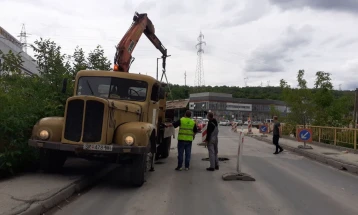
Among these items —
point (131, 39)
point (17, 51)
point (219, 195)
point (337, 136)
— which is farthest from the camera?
point (17, 51)

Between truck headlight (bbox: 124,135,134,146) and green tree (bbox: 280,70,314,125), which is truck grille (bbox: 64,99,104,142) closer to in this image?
truck headlight (bbox: 124,135,134,146)

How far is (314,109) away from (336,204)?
732 inches

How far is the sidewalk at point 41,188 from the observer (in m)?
5.97

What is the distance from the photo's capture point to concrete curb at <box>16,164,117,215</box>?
19.5ft

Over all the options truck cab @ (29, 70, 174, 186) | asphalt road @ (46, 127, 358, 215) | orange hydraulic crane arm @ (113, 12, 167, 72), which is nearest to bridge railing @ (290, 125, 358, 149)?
asphalt road @ (46, 127, 358, 215)

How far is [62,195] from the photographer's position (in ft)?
23.5

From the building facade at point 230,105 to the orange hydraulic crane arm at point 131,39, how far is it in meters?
81.2

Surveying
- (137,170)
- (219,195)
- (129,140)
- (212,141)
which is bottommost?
(219,195)

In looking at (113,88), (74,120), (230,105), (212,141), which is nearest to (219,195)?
(74,120)

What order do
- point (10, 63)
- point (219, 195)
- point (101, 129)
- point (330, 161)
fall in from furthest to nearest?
point (330, 161) → point (10, 63) → point (101, 129) → point (219, 195)

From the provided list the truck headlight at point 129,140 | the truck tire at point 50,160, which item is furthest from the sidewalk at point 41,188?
the truck headlight at point 129,140

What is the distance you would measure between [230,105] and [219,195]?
100497mm

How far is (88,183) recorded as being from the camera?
8.87 m

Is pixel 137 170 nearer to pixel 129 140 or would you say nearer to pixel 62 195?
pixel 129 140
